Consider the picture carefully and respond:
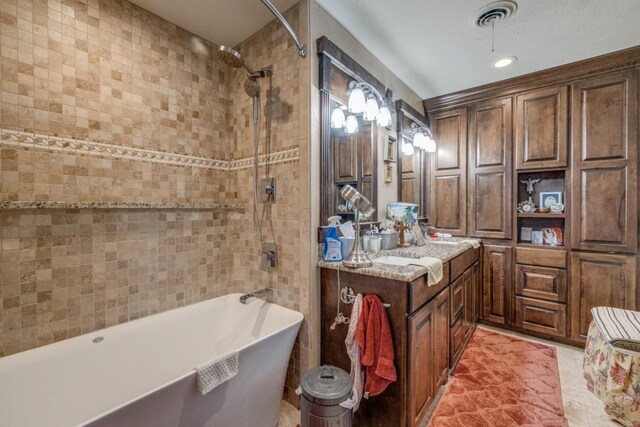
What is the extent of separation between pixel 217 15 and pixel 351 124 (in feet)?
3.66

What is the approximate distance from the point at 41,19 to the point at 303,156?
56.8 inches


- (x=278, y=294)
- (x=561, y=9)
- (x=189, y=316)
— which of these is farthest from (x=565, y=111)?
(x=189, y=316)

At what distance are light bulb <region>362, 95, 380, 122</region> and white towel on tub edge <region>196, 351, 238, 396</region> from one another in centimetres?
170

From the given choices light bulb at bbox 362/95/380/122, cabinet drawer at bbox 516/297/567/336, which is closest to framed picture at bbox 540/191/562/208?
cabinet drawer at bbox 516/297/567/336

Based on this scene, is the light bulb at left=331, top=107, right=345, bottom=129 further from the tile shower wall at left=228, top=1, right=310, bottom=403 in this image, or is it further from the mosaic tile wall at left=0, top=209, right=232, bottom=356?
the mosaic tile wall at left=0, top=209, right=232, bottom=356

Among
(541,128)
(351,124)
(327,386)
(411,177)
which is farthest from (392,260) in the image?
(541,128)

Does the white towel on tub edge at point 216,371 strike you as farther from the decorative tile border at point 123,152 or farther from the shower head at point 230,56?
the shower head at point 230,56

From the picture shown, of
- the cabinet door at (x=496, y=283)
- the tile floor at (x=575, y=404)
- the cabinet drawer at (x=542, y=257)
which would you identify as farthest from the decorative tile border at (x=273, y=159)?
the cabinet drawer at (x=542, y=257)

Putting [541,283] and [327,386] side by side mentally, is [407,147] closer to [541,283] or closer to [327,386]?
[541,283]

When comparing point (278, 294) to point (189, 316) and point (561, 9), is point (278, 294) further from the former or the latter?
point (561, 9)

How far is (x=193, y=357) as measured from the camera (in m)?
1.66

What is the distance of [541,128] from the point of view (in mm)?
2537

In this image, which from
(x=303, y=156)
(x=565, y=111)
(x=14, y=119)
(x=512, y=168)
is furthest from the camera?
(x=512, y=168)

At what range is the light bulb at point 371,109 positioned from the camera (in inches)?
75.7
